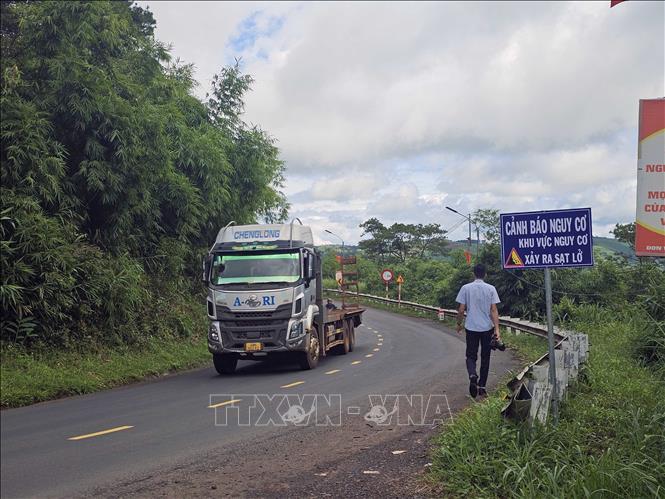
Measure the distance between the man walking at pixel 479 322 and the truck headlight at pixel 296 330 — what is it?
527cm

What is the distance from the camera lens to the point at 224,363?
47.4ft

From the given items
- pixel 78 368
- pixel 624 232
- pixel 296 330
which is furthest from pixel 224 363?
pixel 624 232

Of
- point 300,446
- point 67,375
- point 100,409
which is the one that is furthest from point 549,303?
point 67,375

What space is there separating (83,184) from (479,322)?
1099 cm

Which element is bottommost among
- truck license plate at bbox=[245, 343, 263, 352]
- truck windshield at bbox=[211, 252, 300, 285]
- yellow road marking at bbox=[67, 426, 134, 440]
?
yellow road marking at bbox=[67, 426, 134, 440]

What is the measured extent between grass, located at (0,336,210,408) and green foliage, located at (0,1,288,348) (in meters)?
0.48

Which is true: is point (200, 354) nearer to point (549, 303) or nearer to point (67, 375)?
point (67, 375)

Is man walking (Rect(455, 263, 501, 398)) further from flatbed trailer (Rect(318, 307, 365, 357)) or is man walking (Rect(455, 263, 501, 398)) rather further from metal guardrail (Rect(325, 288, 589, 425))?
flatbed trailer (Rect(318, 307, 365, 357))

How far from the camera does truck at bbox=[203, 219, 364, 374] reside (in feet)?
45.5

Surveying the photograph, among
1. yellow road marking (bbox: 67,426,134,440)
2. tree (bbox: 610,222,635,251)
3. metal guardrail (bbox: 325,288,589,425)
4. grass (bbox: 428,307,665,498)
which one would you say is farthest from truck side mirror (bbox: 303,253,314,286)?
tree (bbox: 610,222,635,251)

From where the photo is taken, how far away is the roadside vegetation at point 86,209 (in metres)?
13.2

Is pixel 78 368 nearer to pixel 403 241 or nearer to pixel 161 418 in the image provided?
pixel 161 418

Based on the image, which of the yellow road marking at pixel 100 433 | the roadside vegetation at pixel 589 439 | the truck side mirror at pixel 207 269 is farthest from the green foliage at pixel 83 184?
the roadside vegetation at pixel 589 439

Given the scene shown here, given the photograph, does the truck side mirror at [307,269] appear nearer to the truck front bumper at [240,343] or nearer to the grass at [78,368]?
the truck front bumper at [240,343]
